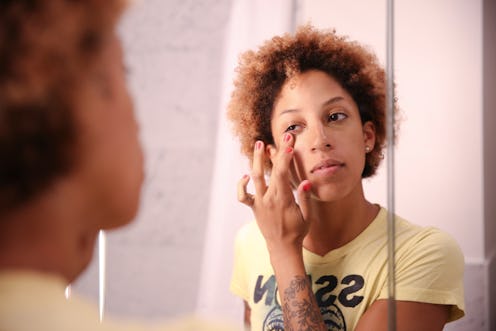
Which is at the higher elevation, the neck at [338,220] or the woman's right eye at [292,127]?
the woman's right eye at [292,127]

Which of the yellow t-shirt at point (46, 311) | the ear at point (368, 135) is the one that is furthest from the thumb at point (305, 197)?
the yellow t-shirt at point (46, 311)

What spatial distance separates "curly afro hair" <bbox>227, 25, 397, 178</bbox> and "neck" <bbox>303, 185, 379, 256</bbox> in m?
0.05

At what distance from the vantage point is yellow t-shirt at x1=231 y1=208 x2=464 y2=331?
736 millimetres

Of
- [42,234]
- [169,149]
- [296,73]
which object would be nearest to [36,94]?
[42,234]

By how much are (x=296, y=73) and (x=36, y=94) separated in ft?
1.72

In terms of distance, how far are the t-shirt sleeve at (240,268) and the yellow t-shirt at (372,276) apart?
0.01 m

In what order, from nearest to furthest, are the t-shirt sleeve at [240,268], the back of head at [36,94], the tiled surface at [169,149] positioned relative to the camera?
the back of head at [36,94]
the tiled surface at [169,149]
the t-shirt sleeve at [240,268]

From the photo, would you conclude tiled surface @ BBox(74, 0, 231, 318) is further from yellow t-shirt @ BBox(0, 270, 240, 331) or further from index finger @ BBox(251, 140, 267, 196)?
yellow t-shirt @ BBox(0, 270, 240, 331)

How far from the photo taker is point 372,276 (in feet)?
2.44

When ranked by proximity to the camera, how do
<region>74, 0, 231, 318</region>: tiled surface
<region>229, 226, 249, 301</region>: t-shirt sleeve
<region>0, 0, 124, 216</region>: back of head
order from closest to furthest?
<region>0, 0, 124, 216</region>: back of head → <region>74, 0, 231, 318</region>: tiled surface → <region>229, 226, 249, 301</region>: t-shirt sleeve

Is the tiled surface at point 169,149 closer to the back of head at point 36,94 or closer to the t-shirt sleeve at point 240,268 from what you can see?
the t-shirt sleeve at point 240,268

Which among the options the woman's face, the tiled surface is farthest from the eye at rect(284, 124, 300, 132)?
the tiled surface

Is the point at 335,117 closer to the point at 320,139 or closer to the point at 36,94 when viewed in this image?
the point at 320,139

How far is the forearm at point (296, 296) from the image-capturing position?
28.2 inches
